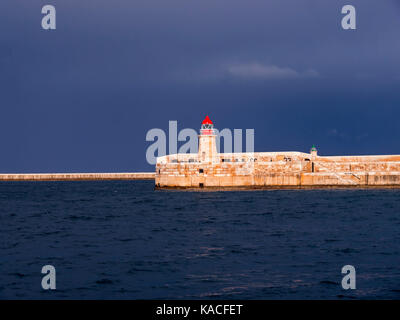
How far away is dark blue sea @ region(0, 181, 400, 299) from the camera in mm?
13008

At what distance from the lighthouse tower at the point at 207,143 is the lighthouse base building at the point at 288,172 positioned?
5.96 feet

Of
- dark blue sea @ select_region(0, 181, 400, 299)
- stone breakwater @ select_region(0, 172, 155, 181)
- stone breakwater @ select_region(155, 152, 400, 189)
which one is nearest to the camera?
dark blue sea @ select_region(0, 181, 400, 299)

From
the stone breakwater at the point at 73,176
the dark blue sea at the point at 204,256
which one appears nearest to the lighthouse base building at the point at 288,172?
the dark blue sea at the point at 204,256

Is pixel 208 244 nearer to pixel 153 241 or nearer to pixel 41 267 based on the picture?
pixel 153 241

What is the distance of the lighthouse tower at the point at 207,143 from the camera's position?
68.4 metres

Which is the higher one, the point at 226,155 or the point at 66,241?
the point at 226,155

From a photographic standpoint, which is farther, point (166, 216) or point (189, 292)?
point (166, 216)

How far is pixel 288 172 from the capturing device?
205 feet

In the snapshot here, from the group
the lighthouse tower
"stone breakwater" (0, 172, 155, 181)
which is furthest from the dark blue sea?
"stone breakwater" (0, 172, 155, 181)

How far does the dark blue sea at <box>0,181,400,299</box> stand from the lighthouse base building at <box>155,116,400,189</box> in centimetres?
2994

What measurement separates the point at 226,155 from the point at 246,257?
2150 inches

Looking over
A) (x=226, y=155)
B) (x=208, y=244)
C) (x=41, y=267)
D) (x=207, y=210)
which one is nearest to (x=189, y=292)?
(x=41, y=267)

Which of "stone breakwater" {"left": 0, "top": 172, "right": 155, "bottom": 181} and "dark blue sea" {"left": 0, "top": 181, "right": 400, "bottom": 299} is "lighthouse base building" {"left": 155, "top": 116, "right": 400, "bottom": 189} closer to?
"dark blue sea" {"left": 0, "top": 181, "right": 400, "bottom": 299}
